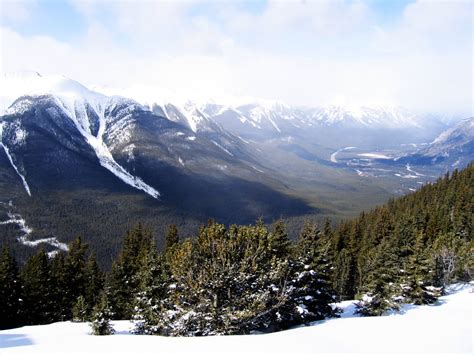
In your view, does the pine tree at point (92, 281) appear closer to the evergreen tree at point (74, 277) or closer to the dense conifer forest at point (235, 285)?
the evergreen tree at point (74, 277)

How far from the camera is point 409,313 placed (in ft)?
91.4

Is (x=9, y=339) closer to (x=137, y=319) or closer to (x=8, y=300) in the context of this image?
(x=137, y=319)

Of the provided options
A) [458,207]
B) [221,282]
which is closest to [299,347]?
[221,282]

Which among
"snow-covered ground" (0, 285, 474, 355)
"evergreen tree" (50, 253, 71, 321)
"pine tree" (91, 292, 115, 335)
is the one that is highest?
"snow-covered ground" (0, 285, 474, 355)

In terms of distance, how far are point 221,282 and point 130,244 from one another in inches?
1427

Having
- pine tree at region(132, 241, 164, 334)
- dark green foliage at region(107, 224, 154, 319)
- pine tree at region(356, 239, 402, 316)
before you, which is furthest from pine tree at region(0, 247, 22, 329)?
pine tree at region(356, 239, 402, 316)

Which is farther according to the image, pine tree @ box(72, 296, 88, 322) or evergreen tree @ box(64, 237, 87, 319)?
evergreen tree @ box(64, 237, 87, 319)

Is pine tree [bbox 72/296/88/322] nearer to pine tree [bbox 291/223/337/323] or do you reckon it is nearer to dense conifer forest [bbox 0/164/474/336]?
dense conifer forest [bbox 0/164/474/336]

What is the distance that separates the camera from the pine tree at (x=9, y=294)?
163ft

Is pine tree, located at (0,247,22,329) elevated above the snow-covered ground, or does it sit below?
below

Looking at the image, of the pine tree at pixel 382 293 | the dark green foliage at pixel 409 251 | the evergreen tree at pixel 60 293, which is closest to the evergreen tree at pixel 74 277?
the evergreen tree at pixel 60 293

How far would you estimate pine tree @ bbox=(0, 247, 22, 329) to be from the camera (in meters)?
49.6

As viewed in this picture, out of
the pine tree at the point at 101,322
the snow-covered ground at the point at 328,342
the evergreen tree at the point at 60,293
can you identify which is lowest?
the evergreen tree at the point at 60,293

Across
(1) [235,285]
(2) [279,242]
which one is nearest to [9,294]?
(2) [279,242]
